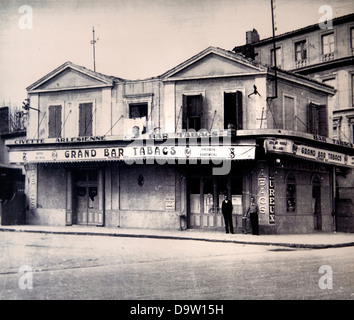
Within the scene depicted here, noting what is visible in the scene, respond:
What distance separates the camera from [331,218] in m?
22.0

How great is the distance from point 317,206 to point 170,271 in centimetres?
1337

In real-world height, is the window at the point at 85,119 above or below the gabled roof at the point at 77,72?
below

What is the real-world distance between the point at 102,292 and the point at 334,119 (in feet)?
56.6

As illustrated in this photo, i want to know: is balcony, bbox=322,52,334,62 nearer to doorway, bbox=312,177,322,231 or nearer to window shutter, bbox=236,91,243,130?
window shutter, bbox=236,91,243,130

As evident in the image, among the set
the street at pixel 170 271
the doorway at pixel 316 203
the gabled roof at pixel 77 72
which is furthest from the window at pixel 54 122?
the doorway at pixel 316 203

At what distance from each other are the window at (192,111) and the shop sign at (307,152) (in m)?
3.35

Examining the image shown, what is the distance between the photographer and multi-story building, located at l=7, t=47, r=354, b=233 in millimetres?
19703

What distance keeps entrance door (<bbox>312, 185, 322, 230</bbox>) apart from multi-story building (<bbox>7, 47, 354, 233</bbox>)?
0.04m

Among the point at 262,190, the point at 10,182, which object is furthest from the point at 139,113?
the point at 10,182

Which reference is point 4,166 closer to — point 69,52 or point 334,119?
point 69,52

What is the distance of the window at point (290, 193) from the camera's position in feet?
66.6

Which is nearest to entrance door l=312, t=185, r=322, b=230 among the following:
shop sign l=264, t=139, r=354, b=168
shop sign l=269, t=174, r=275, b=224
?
shop sign l=264, t=139, r=354, b=168

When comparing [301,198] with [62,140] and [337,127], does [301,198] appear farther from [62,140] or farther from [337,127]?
[62,140]

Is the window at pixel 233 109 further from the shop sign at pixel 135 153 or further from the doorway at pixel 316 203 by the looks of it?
the doorway at pixel 316 203
